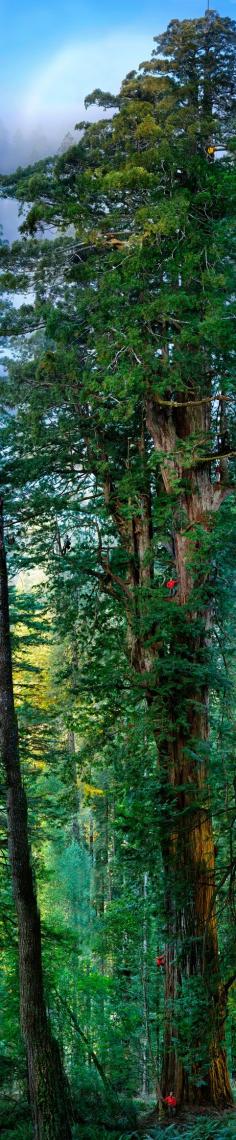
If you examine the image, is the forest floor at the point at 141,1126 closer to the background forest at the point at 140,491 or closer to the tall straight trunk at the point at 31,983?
the background forest at the point at 140,491

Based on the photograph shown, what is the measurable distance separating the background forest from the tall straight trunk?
0.05ft

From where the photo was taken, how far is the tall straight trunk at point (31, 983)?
23.3ft

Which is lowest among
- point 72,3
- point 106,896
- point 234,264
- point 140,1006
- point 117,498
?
point 140,1006

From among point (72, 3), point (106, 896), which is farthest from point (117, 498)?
point (106, 896)

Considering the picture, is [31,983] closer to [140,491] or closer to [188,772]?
[188,772]

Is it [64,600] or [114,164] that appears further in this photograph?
[64,600]

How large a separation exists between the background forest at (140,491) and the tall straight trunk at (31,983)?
16 mm

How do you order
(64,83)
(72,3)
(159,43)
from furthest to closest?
(64,83)
(72,3)
(159,43)

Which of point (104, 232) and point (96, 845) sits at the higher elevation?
point (104, 232)

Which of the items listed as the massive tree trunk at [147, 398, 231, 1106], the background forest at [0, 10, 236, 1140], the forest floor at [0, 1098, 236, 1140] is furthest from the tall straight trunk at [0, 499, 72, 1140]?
the massive tree trunk at [147, 398, 231, 1106]

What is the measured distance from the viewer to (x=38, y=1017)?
24.0ft

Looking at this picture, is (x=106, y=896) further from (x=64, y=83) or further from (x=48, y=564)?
(x=64, y=83)

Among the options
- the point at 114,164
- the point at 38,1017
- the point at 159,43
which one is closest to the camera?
the point at 38,1017

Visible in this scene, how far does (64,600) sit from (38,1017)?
5.84 metres
